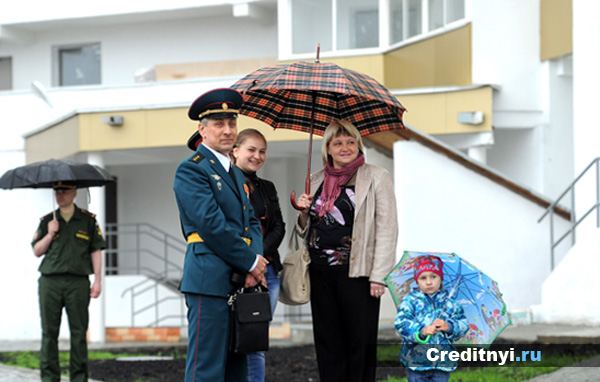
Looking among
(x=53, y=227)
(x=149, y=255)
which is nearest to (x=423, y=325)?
(x=53, y=227)

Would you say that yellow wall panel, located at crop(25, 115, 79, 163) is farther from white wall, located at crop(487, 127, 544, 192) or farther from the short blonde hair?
the short blonde hair

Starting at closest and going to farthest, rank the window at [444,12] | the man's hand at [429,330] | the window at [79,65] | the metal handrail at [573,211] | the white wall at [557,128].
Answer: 1. the man's hand at [429,330]
2. the metal handrail at [573,211]
3. the white wall at [557,128]
4. the window at [444,12]
5. the window at [79,65]

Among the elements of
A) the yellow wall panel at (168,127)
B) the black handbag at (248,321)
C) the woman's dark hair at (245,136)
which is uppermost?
the yellow wall panel at (168,127)

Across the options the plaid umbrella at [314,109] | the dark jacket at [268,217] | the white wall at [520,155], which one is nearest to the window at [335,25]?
the white wall at [520,155]

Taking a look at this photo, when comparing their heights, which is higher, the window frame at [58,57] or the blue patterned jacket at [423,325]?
the window frame at [58,57]

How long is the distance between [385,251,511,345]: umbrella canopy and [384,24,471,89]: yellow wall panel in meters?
11.6

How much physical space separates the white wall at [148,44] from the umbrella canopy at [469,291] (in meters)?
17.9

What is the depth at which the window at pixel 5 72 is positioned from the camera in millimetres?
28281

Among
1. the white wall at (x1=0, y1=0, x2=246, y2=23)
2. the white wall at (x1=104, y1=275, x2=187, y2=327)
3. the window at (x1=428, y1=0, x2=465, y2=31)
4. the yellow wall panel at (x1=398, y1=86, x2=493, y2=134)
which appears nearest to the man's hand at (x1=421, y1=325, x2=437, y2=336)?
the yellow wall panel at (x1=398, y1=86, x2=493, y2=134)

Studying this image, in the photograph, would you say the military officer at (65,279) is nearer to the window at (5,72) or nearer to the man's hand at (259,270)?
the man's hand at (259,270)

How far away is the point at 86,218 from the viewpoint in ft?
35.9

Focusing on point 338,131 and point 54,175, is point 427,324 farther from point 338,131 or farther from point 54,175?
point 54,175

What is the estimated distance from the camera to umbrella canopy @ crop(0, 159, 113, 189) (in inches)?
428

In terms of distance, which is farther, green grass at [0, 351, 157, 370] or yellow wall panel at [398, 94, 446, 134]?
yellow wall panel at [398, 94, 446, 134]
